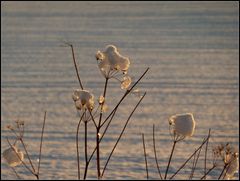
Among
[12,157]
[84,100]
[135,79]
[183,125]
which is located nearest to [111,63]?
[84,100]

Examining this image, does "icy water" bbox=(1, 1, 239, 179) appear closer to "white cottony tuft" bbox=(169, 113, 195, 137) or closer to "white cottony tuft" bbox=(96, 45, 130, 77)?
"white cottony tuft" bbox=(96, 45, 130, 77)

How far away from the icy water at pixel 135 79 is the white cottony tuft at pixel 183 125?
0.50m

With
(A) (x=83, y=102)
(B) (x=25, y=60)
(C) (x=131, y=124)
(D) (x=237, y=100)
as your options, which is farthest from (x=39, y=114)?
(A) (x=83, y=102)

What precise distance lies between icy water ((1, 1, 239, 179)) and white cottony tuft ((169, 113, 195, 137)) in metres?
0.50

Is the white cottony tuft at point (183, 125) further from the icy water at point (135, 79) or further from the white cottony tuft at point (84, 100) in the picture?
the icy water at point (135, 79)

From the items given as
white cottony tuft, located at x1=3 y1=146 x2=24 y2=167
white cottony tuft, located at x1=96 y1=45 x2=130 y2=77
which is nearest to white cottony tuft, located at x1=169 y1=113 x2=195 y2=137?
white cottony tuft, located at x1=96 y1=45 x2=130 y2=77

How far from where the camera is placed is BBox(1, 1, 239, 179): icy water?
12.7 meters

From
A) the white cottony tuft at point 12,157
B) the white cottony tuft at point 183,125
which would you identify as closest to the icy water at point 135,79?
the white cottony tuft at point 12,157

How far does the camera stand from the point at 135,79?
17.9 meters

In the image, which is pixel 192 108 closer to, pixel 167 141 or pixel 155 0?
pixel 167 141

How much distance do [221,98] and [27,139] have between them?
17.4ft

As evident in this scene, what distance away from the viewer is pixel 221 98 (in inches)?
694

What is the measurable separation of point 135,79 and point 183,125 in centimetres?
1569

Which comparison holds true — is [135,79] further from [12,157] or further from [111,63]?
[111,63]
